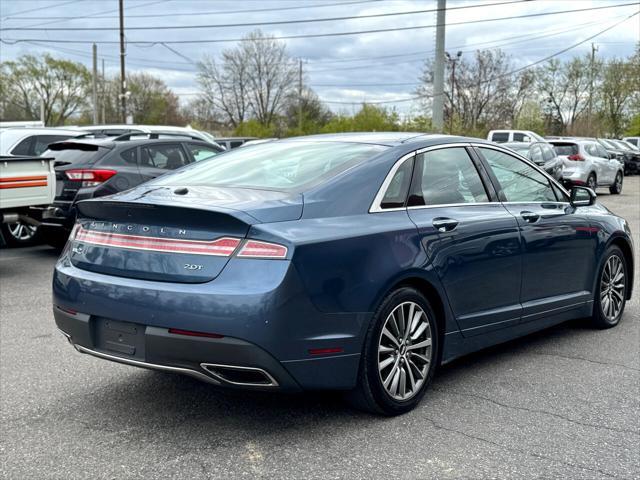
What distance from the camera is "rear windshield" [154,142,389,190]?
4426mm

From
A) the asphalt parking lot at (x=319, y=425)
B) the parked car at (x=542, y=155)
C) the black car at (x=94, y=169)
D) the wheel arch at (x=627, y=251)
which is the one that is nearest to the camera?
the asphalt parking lot at (x=319, y=425)

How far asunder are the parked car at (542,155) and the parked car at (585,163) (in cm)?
156

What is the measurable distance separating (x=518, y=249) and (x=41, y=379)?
126 inches

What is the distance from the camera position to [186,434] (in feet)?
13.1

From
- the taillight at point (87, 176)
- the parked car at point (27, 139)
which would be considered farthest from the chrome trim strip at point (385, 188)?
the parked car at point (27, 139)

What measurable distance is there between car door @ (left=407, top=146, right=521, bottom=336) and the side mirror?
1124mm

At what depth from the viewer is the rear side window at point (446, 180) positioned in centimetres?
469

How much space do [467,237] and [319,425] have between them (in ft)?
4.81

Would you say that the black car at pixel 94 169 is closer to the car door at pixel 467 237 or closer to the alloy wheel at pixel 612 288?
the alloy wheel at pixel 612 288

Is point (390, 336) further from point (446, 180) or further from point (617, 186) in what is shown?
point (617, 186)

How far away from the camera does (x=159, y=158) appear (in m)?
11.1

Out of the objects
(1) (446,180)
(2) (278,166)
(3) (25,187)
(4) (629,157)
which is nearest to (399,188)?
(1) (446,180)

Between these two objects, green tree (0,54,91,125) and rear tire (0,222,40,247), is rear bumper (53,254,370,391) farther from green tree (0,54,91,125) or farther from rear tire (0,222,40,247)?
green tree (0,54,91,125)

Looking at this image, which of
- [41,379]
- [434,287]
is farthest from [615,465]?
[41,379]
